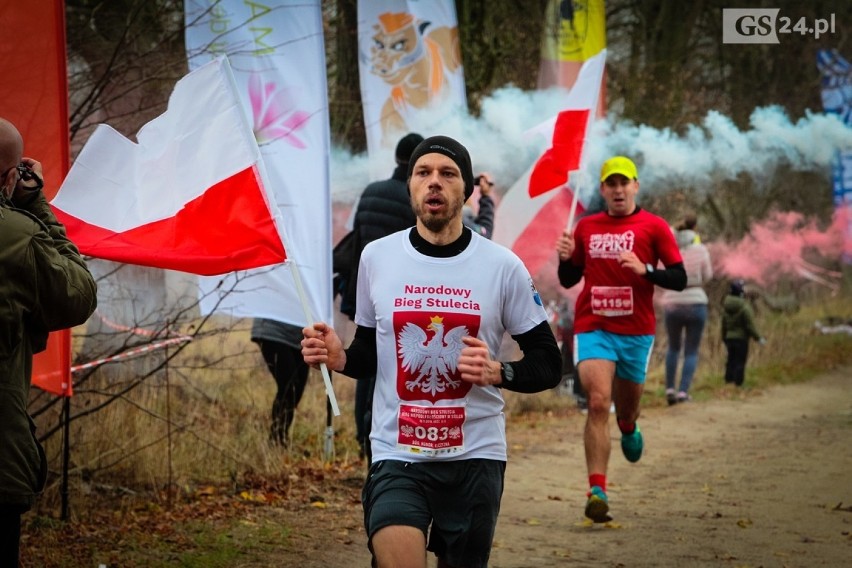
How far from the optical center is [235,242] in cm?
544

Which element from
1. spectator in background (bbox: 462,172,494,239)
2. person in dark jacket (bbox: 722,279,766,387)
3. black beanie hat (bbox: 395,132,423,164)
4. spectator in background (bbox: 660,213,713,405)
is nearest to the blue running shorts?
spectator in background (bbox: 462,172,494,239)

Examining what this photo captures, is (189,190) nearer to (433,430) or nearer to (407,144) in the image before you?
(433,430)

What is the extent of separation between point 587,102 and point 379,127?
3.41 meters

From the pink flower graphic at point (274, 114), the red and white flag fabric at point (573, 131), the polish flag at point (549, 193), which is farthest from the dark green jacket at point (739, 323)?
the pink flower graphic at point (274, 114)

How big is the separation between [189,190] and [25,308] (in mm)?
1640

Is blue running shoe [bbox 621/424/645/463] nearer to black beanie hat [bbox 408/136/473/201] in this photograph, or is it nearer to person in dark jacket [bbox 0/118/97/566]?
black beanie hat [bbox 408/136/473/201]

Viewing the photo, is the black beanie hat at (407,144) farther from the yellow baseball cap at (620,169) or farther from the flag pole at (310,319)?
the flag pole at (310,319)

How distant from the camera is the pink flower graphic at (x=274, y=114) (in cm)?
897

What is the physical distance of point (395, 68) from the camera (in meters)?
12.8

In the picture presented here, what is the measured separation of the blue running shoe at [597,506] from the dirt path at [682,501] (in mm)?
100

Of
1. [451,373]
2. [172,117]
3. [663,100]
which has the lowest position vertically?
[451,373]

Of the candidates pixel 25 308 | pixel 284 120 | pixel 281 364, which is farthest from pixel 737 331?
pixel 25 308

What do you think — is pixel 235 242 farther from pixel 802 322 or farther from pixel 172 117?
pixel 802 322

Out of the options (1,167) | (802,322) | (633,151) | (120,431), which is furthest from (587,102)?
(802,322)
